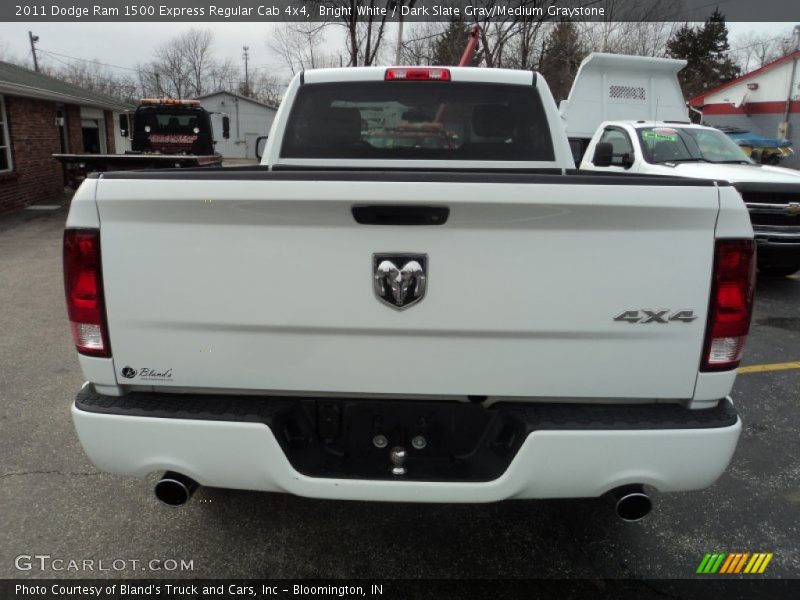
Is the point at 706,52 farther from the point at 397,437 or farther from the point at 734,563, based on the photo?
the point at 397,437

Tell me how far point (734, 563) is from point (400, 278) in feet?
6.71

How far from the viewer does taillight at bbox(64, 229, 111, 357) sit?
2021mm

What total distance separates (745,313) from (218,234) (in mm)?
1790

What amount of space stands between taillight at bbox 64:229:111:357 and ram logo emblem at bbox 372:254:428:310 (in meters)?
0.94

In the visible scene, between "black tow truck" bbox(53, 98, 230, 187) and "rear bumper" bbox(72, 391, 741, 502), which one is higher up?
"black tow truck" bbox(53, 98, 230, 187)

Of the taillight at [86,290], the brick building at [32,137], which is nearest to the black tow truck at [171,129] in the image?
the brick building at [32,137]

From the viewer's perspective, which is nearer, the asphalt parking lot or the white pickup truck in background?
the asphalt parking lot

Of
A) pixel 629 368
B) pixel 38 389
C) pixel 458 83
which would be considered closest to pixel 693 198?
pixel 629 368

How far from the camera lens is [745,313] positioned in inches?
80.7

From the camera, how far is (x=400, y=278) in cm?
199

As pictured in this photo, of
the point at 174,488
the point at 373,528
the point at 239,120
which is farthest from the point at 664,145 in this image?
the point at 239,120

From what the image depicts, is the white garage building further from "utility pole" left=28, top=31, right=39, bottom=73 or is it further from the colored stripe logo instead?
the colored stripe logo

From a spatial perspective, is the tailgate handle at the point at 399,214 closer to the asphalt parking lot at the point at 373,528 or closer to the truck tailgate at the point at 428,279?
the truck tailgate at the point at 428,279

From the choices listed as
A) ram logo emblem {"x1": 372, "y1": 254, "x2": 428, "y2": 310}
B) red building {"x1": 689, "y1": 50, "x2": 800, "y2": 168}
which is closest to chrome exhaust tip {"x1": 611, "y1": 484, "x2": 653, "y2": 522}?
ram logo emblem {"x1": 372, "y1": 254, "x2": 428, "y2": 310}
